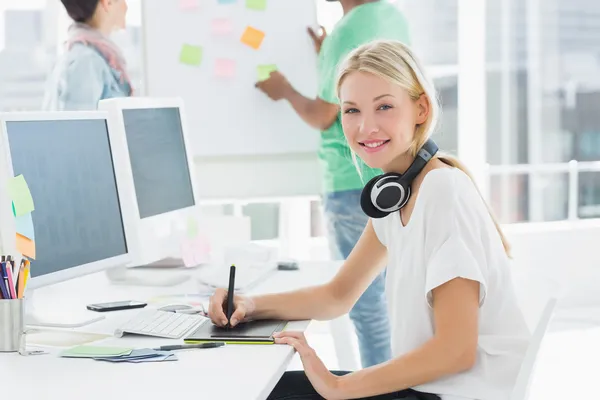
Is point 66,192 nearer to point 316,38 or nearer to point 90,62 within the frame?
point 90,62

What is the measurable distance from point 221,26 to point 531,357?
219cm

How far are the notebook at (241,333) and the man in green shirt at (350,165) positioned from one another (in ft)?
3.15

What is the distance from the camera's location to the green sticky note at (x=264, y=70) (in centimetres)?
323

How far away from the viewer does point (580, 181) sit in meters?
6.77

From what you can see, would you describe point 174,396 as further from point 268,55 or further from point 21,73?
point 21,73

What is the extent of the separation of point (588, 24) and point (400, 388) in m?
5.48

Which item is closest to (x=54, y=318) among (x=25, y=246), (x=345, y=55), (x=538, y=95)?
(x=25, y=246)

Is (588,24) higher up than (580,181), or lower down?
higher up

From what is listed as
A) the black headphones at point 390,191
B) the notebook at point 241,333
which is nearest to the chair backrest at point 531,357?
the black headphones at point 390,191

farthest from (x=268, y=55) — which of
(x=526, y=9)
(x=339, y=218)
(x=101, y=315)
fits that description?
(x=526, y=9)

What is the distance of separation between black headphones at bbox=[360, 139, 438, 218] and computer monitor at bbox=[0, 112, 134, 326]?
56 cm

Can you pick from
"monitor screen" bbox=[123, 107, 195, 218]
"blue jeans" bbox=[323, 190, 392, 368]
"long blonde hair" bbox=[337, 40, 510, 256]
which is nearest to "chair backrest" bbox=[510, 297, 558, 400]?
"long blonde hair" bbox=[337, 40, 510, 256]

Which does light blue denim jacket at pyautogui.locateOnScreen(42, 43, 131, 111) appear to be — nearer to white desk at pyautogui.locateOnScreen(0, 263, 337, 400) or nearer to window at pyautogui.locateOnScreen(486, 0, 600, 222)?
white desk at pyautogui.locateOnScreen(0, 263, 337, 400)

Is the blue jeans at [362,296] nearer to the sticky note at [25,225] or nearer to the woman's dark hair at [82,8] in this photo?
the woman's dark hair at [82,8]
